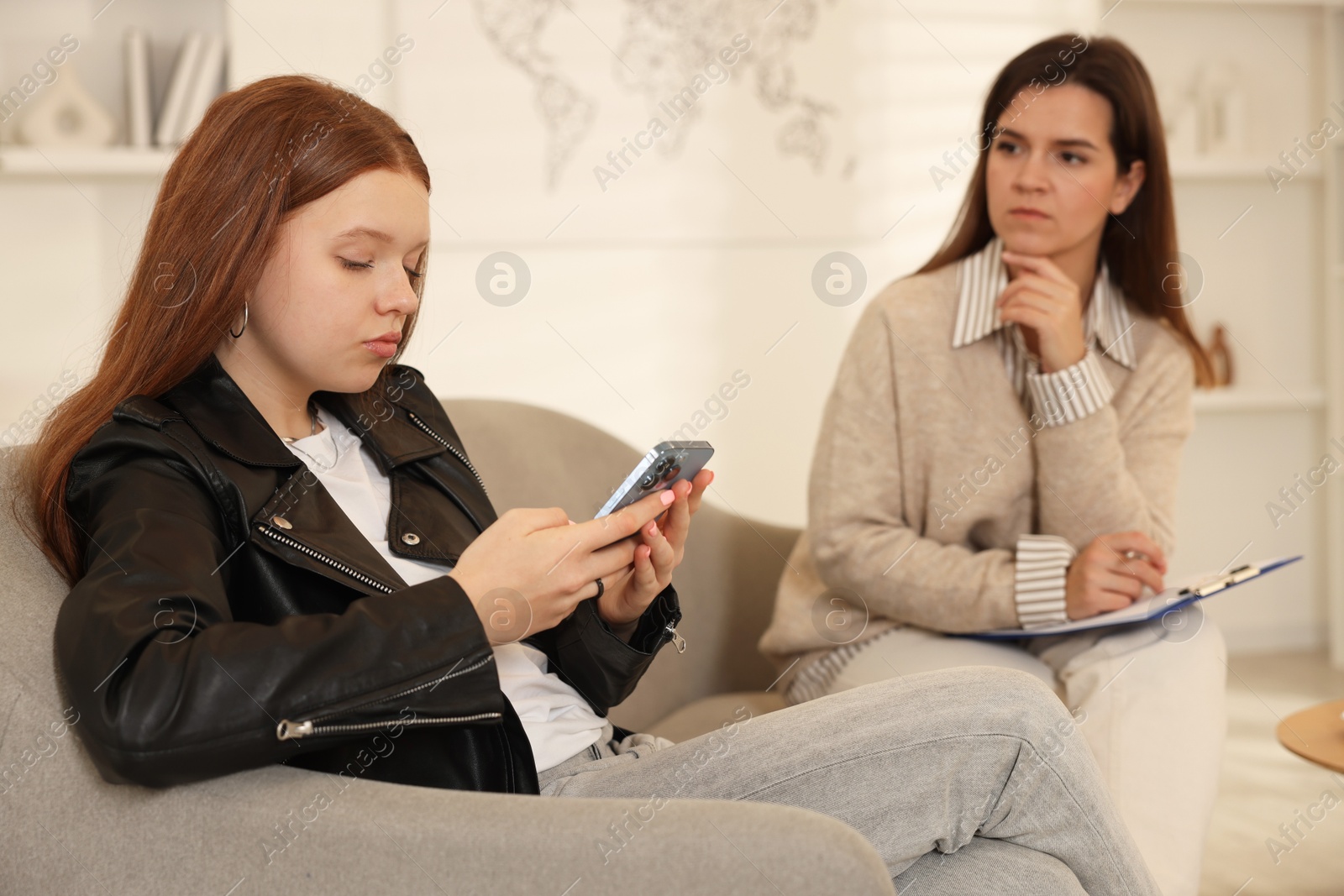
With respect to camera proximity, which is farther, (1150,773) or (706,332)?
(706,332)

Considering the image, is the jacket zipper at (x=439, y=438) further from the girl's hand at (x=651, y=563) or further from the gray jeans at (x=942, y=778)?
the gray jeans at (x=942, y=778)

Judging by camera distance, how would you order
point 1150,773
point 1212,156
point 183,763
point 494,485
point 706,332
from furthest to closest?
1. point 1212,156
2. point 706,332
3. point 494,485
4. point 1150,773
5. point 183,763

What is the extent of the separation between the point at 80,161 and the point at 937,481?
6.73 ft

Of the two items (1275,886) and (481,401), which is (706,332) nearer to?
(481,401)

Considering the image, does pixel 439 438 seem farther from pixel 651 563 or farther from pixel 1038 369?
pixel 1038 369

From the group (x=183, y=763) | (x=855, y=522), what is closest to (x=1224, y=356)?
(x=855, y=522)

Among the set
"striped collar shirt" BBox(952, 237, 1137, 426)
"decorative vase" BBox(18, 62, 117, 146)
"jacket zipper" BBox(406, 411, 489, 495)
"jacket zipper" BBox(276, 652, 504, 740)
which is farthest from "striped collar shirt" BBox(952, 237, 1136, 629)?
"decorative vase" BBox(18, 62, 117, 146)

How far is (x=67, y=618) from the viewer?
0.86 meters

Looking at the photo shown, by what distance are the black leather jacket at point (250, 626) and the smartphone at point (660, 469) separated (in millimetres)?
202

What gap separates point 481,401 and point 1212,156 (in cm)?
272

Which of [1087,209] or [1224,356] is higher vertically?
[1087,209]

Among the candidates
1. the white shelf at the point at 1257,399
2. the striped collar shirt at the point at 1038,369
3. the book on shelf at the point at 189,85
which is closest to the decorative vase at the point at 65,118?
the book on shelf at the point at 189,85

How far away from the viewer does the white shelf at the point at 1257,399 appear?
3404 mm

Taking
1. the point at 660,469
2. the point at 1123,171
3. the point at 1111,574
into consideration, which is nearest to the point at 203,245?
the point at 660,469
